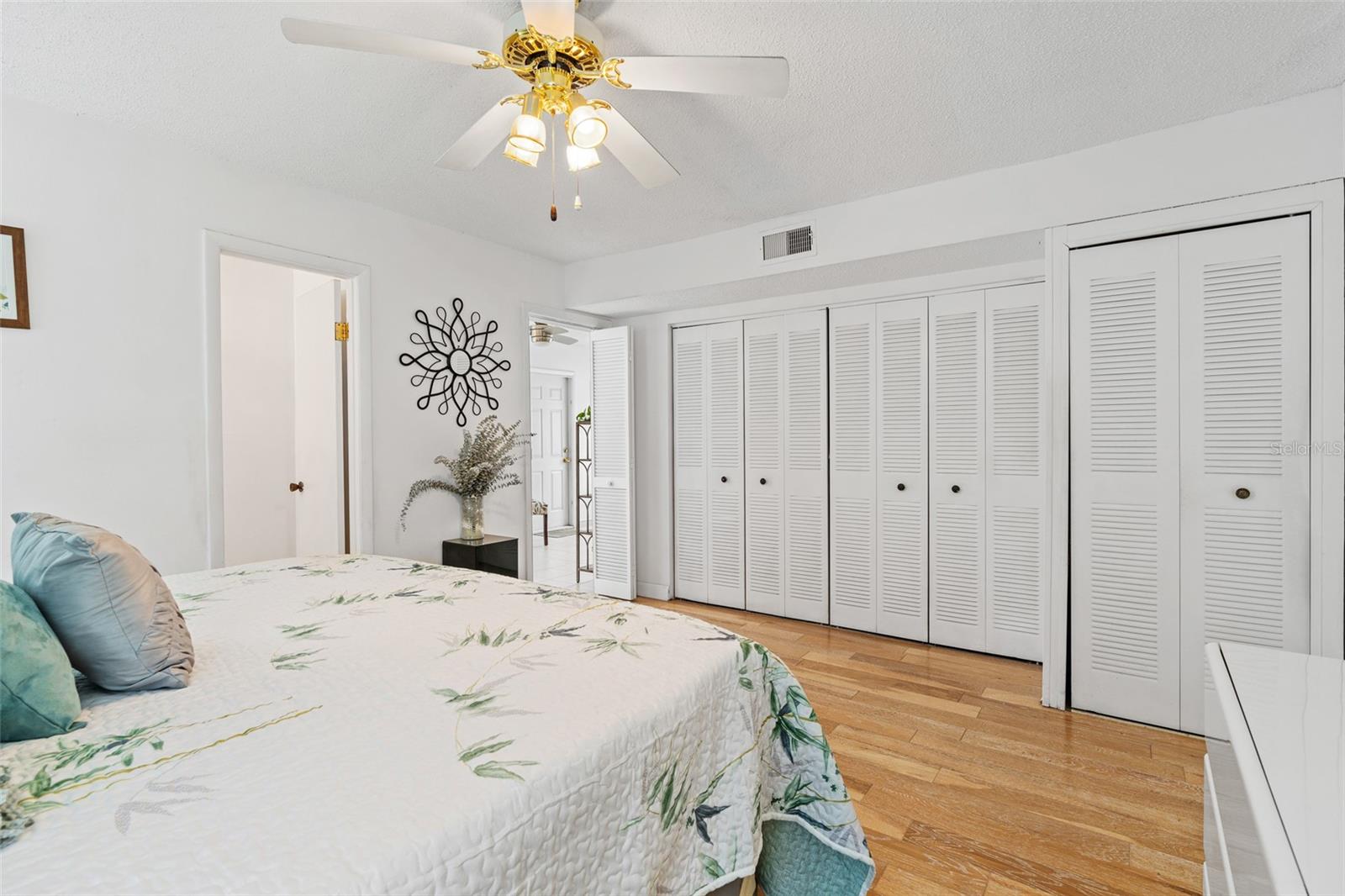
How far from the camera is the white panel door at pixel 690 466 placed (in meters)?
4.55

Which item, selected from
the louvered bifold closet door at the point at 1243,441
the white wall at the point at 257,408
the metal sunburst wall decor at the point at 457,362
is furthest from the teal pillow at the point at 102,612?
the louvered bifold closet door at the point at 1243,441

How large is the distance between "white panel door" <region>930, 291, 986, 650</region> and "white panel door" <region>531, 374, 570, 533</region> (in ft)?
17.0

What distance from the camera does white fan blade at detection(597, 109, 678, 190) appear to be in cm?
192

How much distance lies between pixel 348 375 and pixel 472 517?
1009mm

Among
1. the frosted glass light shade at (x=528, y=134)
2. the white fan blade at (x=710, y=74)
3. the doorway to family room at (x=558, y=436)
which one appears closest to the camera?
the white fan blade at (x=710, y=74)

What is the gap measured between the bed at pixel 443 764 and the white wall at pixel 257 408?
2403 millimetres

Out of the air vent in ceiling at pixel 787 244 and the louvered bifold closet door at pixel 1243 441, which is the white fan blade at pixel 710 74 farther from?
the louvered bifold closet door at pixel 1243 441

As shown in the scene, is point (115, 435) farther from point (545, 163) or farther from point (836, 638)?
point (836, 638)

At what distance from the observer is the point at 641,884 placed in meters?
1.03

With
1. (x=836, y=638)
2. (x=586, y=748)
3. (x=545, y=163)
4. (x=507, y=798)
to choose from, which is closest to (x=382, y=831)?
(x=507, y=798)

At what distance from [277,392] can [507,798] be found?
3.99 meters

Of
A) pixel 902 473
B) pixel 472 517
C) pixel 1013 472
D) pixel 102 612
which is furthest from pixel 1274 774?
pixel 472 517

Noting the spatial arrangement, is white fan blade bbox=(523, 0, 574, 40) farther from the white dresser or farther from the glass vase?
the glass vase

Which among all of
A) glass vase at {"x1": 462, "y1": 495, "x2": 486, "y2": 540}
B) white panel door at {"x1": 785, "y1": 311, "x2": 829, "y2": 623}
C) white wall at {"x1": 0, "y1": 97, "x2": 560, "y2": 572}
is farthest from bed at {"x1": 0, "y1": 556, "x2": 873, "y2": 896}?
white panel door at {"x1": 785, "y1": 311, "x2": 829, "y2": 623}
